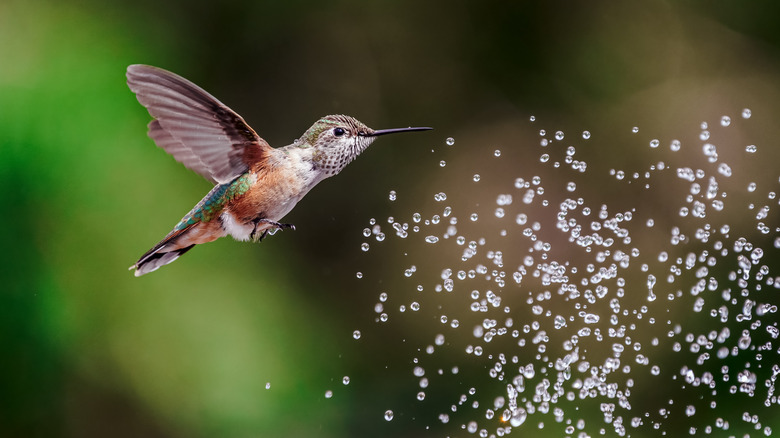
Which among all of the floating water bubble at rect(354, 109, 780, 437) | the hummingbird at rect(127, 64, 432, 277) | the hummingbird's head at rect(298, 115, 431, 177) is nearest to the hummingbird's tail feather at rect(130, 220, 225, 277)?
the hummingbird at rect(127, 64, 432, 277)

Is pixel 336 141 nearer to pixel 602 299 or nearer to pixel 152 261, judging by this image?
pixel 152 261

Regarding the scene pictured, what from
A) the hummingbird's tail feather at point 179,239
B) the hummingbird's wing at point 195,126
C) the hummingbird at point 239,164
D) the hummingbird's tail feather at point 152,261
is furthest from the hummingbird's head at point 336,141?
the hummingbird's tail feather at point 152,261

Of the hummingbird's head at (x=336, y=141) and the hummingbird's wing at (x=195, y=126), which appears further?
the hummingbird's head at (x=336, y=141)

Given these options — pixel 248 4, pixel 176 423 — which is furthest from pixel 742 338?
pixel 248 4

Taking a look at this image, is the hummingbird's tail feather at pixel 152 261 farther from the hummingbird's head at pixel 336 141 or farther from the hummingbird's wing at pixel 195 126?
the hummingbird's head at pixel 336 141

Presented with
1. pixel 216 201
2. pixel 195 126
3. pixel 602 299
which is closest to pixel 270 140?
pixel 602 299

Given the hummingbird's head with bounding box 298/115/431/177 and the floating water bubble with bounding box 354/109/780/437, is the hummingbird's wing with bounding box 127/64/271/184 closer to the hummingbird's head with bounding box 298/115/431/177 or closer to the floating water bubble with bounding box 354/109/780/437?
the hummingbird's head with bounding box 298/115/431/177
